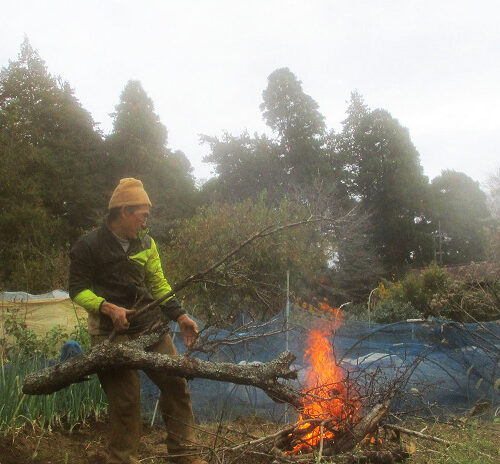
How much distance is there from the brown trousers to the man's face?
0.69 meters

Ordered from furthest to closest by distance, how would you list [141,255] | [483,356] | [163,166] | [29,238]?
[163,166], [29,238], [483,356], [141,255]

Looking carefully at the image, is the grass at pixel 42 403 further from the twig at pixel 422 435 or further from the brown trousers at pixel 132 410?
the twig at pixel 422 435

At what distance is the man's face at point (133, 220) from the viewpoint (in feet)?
10.9

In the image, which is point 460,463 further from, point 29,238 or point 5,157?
point 5,157

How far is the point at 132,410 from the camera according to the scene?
3055 millimetres

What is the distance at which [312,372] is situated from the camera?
4.50m

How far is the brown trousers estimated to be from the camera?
302 cm

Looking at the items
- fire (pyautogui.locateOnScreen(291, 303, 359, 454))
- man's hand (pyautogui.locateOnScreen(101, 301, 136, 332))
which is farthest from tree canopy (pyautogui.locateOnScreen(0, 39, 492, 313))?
man's hand (pyautogui.locateOnScreen(101, 301, 136, 332))

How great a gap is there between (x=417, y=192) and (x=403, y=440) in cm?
2350

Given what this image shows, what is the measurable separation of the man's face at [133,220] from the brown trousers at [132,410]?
2.26ft

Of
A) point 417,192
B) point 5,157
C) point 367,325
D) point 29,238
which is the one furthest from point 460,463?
point 417,192

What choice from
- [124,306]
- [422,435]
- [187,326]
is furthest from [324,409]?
[124,306]

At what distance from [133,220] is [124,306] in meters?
0.57

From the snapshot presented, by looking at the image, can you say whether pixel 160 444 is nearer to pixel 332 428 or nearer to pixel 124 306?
pixel 124 306
